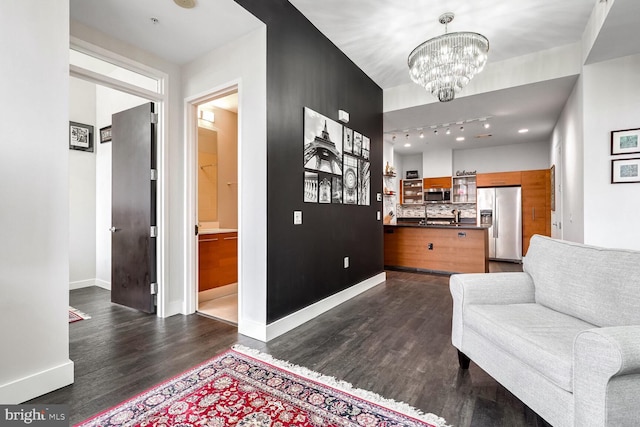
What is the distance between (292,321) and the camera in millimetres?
2934

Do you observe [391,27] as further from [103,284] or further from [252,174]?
[103,284]

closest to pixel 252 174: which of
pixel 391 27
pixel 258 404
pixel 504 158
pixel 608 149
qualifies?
pixel 258 404

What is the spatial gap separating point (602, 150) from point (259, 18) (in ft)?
13.0

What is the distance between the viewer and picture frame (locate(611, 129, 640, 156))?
10.5ft

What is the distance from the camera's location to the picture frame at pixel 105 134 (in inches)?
177

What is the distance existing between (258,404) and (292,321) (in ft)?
3.98

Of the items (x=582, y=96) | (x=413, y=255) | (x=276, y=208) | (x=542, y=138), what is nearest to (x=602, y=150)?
(x=582, y=96)

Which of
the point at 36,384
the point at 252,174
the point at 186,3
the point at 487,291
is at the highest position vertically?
the point at 186,3

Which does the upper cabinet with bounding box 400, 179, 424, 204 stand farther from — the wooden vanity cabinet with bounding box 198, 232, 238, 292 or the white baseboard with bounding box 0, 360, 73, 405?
the white baseboard with bounding box 0, 360, 73, 405

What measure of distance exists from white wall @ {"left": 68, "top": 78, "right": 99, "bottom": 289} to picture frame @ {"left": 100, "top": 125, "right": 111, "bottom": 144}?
0.49 feet

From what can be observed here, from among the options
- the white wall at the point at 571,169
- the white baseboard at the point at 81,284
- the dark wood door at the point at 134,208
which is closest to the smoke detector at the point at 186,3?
the dark wood door at the point at 134,208

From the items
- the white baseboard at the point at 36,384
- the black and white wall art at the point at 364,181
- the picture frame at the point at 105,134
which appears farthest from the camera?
the picture frame at the point at 105,134

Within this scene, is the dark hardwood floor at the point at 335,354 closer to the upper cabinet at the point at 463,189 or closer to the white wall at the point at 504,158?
the upper cabinet at the point at 463,189

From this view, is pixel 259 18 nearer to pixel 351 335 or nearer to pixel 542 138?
pixel 351 335
